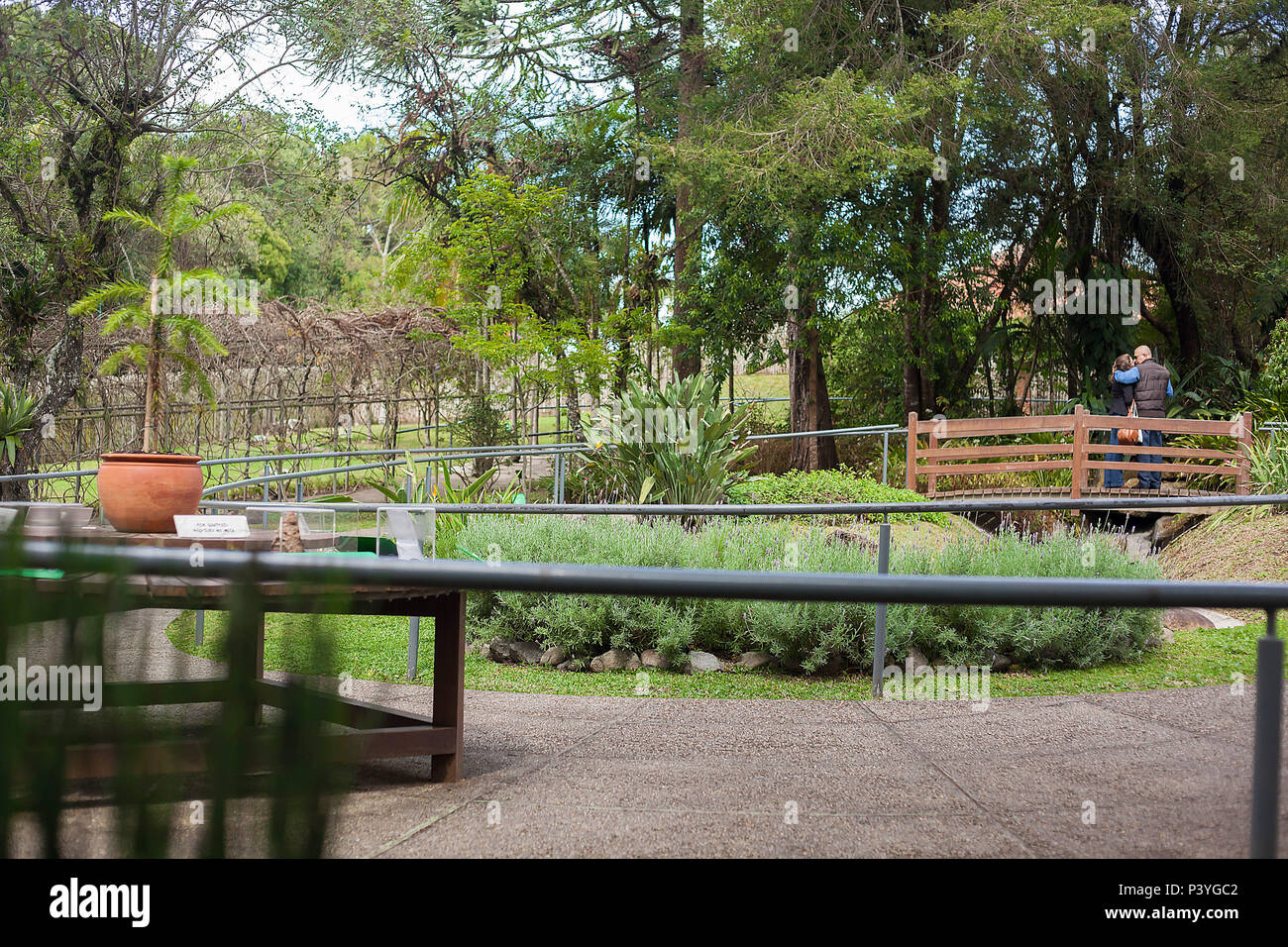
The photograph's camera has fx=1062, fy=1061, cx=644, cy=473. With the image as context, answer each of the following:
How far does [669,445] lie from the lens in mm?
10398

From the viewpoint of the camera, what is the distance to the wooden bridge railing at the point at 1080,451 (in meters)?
13.0

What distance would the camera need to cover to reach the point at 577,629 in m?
6.45

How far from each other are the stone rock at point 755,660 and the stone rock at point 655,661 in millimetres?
443

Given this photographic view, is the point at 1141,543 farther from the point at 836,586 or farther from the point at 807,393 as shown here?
the point at 836,586

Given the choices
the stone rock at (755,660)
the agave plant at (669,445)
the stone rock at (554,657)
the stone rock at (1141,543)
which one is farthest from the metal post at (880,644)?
the stone rock at (1141,543)

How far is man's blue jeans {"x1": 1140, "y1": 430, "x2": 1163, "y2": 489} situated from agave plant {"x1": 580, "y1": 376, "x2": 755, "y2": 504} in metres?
5.81

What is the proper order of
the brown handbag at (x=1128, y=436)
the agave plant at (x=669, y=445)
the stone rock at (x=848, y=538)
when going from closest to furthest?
1. the stone rock at (x=848, y=538)
2. the agave plant at (x=669, y=445)
3. the brown handbag at (x=1128, y=436)

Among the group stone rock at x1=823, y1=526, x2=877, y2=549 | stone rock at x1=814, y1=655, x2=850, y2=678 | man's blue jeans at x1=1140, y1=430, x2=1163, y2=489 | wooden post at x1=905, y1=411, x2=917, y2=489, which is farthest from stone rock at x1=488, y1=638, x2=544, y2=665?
man's blue jeans at x1=1140, y1=430, x2=1163, y2=489

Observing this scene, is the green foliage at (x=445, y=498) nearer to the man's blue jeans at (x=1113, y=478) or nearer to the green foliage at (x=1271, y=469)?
the man's blue jeans at (x=1113, y=478)

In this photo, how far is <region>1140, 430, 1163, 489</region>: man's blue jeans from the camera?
528 inches

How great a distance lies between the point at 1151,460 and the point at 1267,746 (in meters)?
13.3

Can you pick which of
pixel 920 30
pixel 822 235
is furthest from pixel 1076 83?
pixel 822 235

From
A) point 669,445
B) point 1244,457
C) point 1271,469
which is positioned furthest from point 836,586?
point 1244,457

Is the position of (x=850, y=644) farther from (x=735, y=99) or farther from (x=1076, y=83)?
(x=1076, y=83)
